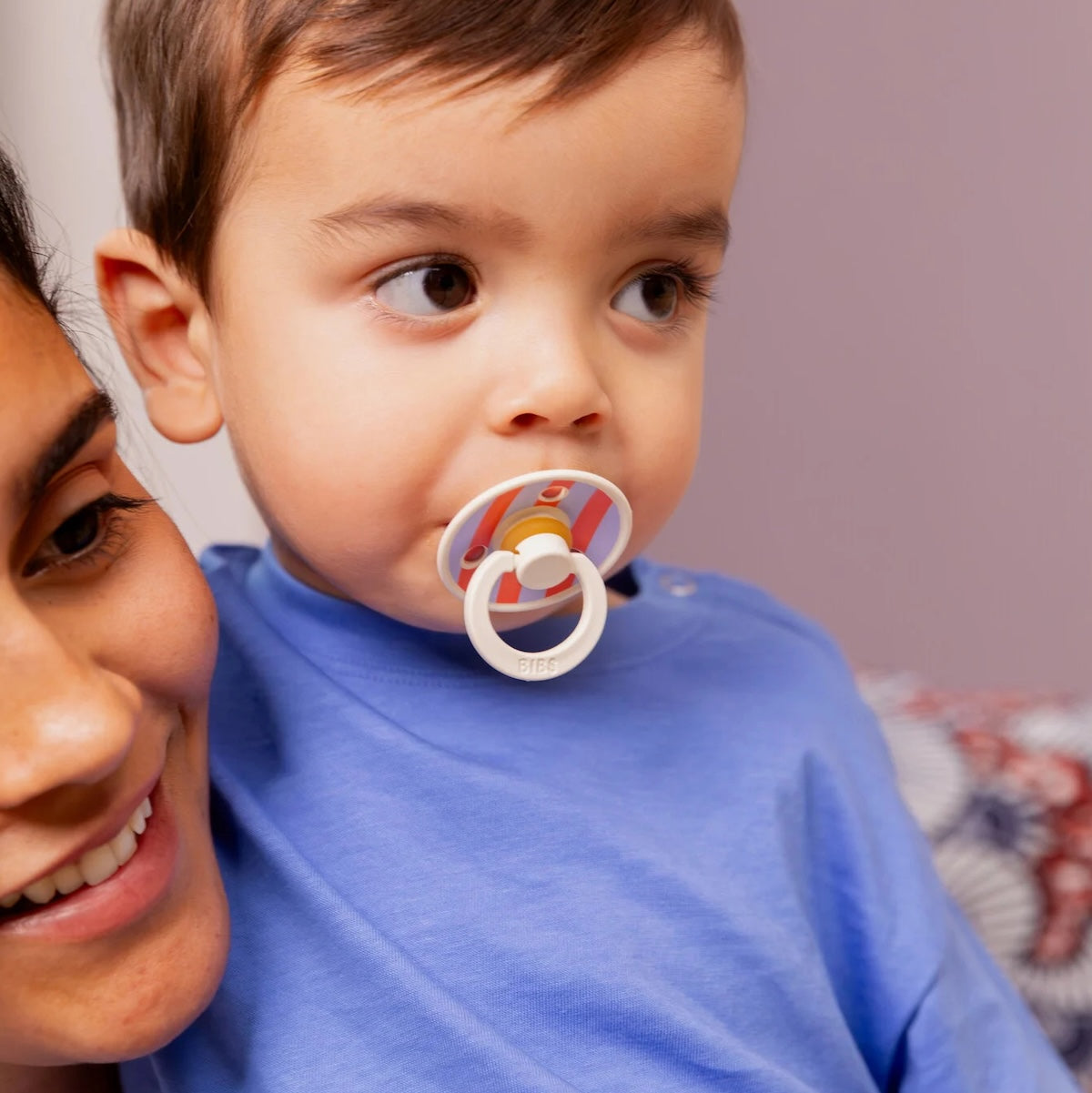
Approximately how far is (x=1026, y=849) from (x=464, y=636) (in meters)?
0.62

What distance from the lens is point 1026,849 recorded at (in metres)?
1.34

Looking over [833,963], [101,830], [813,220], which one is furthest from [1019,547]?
[101,830]

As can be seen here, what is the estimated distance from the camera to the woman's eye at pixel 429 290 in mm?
888

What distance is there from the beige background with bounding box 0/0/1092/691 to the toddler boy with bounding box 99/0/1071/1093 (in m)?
1.37

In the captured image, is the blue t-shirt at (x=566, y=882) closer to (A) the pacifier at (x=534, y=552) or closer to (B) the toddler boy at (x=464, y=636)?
(B) the toddler boy at (x=464, y=636)

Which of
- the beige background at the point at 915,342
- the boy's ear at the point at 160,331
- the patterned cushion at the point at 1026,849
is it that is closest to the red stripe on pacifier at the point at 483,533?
the boy's ear at the point at 160,331

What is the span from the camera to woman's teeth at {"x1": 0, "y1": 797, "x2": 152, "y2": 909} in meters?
0.77

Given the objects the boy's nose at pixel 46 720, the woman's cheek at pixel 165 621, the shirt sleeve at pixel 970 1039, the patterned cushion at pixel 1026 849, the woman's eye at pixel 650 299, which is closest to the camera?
the boy's nose at pixel 46 720

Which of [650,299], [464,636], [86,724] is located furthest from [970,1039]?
[86,724]

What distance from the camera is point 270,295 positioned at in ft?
2.99

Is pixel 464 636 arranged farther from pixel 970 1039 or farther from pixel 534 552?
pixel 970 1039

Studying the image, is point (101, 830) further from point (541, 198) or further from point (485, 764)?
point (541, 198)

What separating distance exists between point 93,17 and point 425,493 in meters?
0.83

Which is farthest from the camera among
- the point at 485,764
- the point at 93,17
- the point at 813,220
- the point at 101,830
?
the point at 813,220
